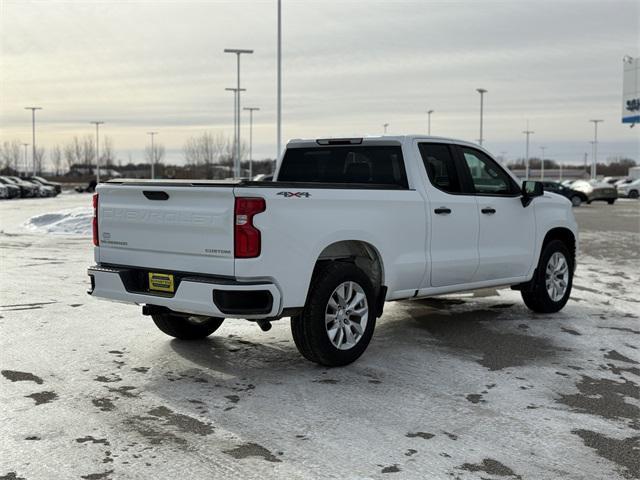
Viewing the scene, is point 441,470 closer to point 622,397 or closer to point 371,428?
point 371,428

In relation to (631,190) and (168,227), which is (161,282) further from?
(631,190)

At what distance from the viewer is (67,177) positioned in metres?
133

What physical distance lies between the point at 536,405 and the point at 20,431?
3.53 metres

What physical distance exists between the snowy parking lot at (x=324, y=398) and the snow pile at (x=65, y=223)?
12.9 metres

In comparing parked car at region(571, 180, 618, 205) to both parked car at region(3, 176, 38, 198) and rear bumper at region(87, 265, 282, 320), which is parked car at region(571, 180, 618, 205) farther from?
rear bumper at region(87, 265, 282, 320)

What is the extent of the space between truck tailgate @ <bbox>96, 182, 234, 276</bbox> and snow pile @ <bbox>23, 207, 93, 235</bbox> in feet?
49.1

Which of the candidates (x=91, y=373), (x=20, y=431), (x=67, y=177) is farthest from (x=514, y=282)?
(x=67, y=177)

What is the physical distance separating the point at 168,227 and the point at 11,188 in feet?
174

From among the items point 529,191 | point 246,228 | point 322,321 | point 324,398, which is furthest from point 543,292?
point 246,228

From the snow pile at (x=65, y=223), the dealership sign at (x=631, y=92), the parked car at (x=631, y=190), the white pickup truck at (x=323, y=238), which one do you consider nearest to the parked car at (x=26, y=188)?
the snow pile at (x=65, y=223)

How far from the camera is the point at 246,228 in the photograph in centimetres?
609

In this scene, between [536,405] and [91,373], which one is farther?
[91,373]

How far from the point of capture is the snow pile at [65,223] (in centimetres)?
2231

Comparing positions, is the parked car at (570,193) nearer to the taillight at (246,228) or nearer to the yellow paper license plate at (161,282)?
the yellow paper license plate at (161,282)
